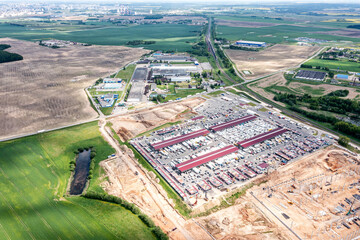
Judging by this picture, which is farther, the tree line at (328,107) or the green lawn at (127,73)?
the green lawn at (127,73)

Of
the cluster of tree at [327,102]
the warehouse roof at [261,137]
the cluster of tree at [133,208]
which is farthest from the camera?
the cluster of tree at [327,102]

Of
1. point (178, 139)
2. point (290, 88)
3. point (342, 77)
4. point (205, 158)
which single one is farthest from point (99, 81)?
point (342, 77)

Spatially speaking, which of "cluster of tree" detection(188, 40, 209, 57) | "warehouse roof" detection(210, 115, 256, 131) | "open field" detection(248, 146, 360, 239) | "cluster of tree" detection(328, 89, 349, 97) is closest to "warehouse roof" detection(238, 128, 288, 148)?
"warehouse roof" detection(210, 115, 256, 131)

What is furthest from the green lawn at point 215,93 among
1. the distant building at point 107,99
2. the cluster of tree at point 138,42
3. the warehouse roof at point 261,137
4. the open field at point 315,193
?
the cluster of tree at point 138,42

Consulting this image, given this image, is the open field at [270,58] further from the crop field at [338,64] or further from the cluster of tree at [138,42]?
the cluster of tree at [138,42]

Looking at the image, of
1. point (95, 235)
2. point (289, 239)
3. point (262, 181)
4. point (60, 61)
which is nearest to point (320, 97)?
point (262, 181)

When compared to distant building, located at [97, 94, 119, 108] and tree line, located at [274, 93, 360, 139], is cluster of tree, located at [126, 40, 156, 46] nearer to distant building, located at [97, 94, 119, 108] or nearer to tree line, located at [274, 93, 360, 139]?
distant building, located at [97, 94, 119, 108]
